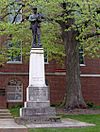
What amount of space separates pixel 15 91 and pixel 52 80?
3482 mm

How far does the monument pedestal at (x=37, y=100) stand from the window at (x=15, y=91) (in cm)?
1439

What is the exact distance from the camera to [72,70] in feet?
72.2

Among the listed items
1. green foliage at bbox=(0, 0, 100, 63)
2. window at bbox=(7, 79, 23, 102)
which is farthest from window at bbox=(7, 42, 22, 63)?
window at bbox=(7, 79, 23, 102)

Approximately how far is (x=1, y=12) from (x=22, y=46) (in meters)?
3.23

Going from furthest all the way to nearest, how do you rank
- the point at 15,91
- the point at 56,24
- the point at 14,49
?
1. the point at 15,91
2. the point at 56,24
3. the point at 14,49

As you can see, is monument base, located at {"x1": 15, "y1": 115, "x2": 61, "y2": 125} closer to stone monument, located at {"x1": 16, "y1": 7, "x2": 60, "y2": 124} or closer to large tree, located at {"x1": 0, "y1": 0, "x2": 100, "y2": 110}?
stone monument, located at {"x1": 16, "y1": 7, "x2": 60, "y2": 124}

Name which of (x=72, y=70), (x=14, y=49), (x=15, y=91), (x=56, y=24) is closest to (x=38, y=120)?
(x=72, y=70)

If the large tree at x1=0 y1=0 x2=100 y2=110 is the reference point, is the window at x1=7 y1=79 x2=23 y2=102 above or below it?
below

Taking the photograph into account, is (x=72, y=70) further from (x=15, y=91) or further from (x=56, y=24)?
(x=15, y=91)

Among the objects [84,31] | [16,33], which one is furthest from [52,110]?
[16,33]

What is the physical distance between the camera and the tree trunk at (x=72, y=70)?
21659mm

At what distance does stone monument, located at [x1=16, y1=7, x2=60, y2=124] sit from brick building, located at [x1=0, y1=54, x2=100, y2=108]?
13.8 metres

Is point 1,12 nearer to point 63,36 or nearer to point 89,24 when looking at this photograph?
point 63,36

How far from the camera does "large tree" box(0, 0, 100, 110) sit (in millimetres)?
18375
